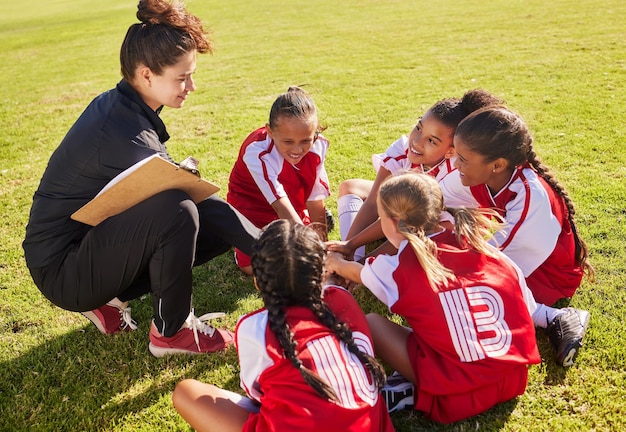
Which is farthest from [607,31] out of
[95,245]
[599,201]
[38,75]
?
[38,75]

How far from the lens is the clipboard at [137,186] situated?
2.52m

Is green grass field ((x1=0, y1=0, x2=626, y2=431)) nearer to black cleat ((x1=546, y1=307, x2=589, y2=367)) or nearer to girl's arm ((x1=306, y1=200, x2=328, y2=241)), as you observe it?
black cleat ((x1=546, y1=307, x2=589, y2=367))

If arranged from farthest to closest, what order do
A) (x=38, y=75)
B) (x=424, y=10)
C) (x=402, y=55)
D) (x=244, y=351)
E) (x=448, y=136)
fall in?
(x=424, y=10) < (x=38, y=75) < (x=402, y=55) < (x=448, y=136) < (x=244, y=351)

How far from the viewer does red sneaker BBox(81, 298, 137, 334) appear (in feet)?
10.5

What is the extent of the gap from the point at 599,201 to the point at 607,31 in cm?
703

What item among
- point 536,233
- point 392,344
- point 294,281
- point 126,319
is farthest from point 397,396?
→ point 126,319

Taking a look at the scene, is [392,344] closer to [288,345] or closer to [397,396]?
[397,396]

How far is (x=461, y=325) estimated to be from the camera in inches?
87.6

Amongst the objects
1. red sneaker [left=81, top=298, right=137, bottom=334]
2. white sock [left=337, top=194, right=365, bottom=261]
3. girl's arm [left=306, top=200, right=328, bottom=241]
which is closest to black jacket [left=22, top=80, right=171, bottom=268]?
red sneaker [left=81, top=298, right=137, bottom=334]

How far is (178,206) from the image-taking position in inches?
106

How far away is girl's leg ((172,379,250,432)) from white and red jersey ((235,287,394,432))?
7.0 inches

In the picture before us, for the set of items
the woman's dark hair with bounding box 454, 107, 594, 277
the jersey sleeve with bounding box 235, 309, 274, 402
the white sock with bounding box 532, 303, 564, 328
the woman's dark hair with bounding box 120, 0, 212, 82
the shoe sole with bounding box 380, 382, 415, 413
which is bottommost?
the shoe sole with bounding box 380, 382, 415, 413

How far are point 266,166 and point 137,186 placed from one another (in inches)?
45.2

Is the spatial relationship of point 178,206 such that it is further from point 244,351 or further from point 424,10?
point 424,10
